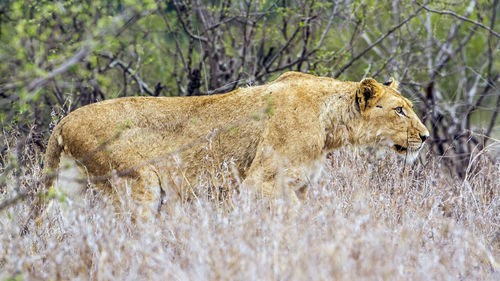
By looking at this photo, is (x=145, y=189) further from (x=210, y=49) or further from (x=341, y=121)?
(x=210, y=49)

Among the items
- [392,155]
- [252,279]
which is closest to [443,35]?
[392,155]

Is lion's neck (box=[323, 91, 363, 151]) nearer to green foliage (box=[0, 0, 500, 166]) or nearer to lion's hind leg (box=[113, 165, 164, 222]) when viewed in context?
lion's hind leg (box=[113, 165, 164, 222])

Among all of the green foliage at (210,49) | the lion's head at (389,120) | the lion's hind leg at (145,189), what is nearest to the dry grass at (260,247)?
the lion's hind leg at (145,189)

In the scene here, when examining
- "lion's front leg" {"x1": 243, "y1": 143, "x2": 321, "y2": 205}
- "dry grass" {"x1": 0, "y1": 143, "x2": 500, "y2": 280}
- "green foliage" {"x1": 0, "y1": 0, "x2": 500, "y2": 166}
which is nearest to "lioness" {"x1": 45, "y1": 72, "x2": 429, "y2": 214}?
"lion's front leg" {"x1": 243, "y1": 143, "x2": 321, "y2": 205}

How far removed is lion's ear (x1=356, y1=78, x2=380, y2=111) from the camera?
16.7 feet

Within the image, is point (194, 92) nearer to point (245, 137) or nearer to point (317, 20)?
point (317, 20)

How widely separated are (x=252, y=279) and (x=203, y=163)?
2.33 metres

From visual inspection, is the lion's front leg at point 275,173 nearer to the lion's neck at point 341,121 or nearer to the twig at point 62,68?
the lion's neck at point 341,121

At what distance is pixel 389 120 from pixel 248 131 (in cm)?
121

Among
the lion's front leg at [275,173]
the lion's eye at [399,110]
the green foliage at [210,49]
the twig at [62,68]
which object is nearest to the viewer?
the twig at [62,68]

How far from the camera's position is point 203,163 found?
16.5 feet

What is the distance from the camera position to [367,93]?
16.9ft

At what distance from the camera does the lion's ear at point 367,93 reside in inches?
201

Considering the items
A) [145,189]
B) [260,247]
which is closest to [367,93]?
[145,189]
